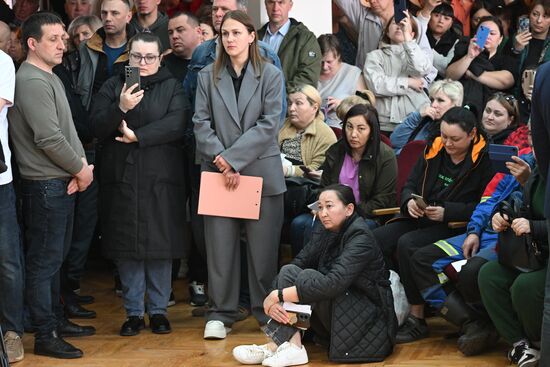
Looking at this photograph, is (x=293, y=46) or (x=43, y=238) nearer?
(x=43, y=238)

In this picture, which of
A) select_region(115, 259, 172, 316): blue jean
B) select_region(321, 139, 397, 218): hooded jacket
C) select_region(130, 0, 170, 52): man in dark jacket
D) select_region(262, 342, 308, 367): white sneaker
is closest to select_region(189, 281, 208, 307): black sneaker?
select_region(115, 259, 172, 316): blue jean

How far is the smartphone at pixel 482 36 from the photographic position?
725 cm

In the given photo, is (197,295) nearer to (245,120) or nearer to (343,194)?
(245,120)

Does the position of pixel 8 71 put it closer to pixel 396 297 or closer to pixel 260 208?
pixel 260 208

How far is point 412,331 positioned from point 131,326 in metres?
1.41

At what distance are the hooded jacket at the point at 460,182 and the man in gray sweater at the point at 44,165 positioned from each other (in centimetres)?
167

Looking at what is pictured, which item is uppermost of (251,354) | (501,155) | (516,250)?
(501,155)

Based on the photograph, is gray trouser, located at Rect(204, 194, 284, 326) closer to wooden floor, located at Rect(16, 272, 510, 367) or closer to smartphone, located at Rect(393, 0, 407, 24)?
wooden floor, located at Rect(16, 272, 510, 367)

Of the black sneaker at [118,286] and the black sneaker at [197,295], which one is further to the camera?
the black sneaker at [118,286]

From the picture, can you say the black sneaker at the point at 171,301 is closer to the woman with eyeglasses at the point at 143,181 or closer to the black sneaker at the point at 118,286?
the black sneaker at the point at 118,286

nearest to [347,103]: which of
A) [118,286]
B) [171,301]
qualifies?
[171,301]

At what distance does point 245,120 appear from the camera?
5.73 m

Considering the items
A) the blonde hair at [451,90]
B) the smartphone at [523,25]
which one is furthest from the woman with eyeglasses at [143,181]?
the smartphone at [523,25]

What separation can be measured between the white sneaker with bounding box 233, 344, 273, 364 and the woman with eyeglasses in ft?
2.23
